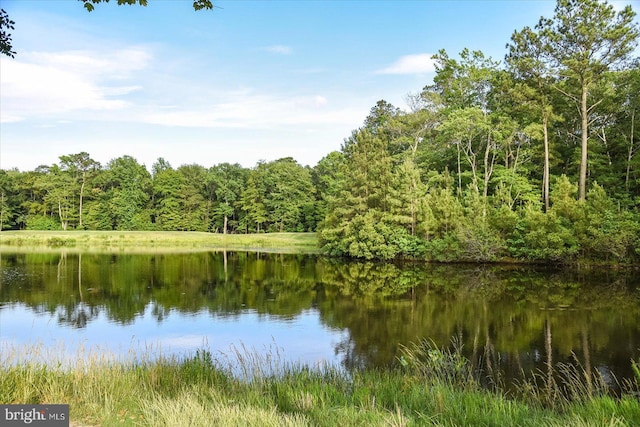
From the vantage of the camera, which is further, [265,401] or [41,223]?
[41,223]

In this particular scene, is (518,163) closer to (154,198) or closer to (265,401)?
(265,401)

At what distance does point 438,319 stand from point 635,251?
61.1 ft

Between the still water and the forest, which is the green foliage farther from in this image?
the forest

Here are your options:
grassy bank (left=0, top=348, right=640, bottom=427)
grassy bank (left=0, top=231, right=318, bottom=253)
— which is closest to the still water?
grassy bank (left=0, top=348, right=640, bottom=427)

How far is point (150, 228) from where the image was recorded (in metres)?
76.8

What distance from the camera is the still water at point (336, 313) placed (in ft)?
41.3

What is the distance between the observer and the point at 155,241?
57656mm

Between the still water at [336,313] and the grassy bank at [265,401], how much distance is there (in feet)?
9.44

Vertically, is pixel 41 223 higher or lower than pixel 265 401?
higher

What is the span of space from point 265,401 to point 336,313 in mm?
12123

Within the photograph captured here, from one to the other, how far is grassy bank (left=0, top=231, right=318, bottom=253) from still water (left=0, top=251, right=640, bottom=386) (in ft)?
76.2

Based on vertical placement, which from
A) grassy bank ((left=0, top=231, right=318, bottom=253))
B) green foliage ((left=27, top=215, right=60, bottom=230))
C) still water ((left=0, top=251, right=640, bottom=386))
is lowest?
still water ((left=0, top=251, right=640, bottom=386))

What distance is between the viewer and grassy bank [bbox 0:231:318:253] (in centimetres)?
5403

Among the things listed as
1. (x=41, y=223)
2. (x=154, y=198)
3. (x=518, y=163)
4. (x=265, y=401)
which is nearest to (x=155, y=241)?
(x=154, y=198)
